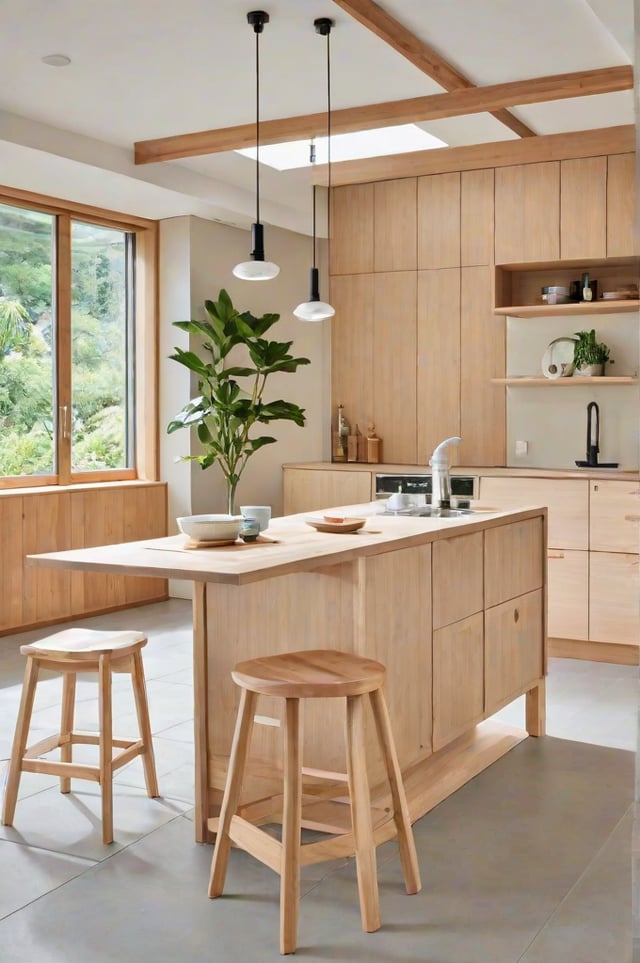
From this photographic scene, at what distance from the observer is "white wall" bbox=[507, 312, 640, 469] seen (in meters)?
5.97

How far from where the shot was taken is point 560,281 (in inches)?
244

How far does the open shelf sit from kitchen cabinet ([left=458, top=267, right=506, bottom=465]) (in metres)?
0.16

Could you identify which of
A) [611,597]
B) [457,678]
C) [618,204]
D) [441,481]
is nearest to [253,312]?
[618,204]

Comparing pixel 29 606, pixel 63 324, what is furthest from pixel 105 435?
pixel 29 606

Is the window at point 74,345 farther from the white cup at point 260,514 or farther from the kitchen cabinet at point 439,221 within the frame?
the white cup at point 260,514

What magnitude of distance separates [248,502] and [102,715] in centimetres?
391

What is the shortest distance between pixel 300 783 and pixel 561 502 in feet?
10.9

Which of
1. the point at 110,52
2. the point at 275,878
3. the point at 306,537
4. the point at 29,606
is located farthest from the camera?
the point at 29,606

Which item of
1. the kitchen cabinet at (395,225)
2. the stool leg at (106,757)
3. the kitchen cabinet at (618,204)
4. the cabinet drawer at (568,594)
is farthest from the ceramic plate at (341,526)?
the kitchen cabinet at (395,225)

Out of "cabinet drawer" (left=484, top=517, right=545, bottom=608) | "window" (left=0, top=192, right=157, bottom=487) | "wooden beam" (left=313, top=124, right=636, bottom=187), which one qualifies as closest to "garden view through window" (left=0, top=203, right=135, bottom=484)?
"window" (left=0, top=192, right=157, bottom=487)

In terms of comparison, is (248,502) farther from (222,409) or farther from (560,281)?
(222,409)

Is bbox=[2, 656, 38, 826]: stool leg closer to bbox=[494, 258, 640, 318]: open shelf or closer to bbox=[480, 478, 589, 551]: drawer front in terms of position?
bbox=[480, 478, 589, 551]: drawer front

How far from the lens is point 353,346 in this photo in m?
6.94

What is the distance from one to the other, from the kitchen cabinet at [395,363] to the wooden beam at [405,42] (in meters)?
2.19
